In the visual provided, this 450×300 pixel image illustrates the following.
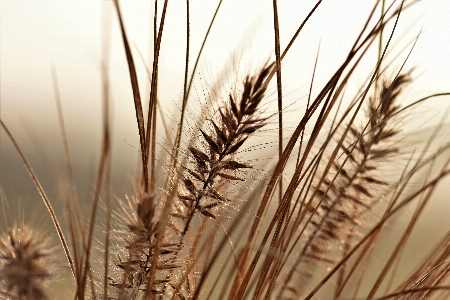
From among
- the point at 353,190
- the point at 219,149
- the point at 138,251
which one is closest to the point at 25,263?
the point at 138,251

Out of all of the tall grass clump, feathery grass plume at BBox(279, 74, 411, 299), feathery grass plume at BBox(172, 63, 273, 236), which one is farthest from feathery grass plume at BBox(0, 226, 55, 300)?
feathery grass plume at BBox(279, 74, 411, 299)

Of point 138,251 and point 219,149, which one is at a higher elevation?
point 219,149

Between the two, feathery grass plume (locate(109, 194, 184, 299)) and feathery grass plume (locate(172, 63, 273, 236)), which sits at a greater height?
feathery grass plume (locate(172, 63, 273, 236))

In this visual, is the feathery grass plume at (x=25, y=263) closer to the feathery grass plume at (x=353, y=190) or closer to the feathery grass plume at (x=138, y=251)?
the feathery grass plume at (x=138, y=251)

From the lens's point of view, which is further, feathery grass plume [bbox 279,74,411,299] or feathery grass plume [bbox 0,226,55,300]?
feathery grass plume [bbox 279,74,411,299]

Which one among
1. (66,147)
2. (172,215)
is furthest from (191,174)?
(66,147)

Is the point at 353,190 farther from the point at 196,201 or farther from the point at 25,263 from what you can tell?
the point at 25,263

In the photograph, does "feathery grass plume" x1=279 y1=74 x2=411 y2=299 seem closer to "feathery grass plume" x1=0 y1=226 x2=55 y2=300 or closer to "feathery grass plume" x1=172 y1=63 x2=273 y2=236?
"feathery grass plume" x1=172 y1=63 x2=273 y2=236
